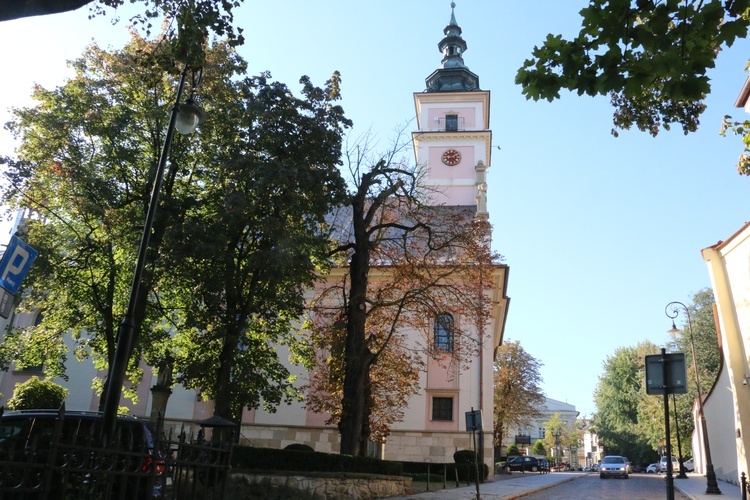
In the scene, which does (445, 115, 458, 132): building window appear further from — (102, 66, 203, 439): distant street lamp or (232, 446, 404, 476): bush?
(102, 66, 203, 439): distant street lamp


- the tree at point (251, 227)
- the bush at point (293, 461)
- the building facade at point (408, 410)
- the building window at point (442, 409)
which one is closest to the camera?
the bush at point (293, 461)

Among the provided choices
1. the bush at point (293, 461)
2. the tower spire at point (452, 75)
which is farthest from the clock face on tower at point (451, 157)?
the bush at point (293, 461)

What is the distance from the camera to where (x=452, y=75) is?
4581cm

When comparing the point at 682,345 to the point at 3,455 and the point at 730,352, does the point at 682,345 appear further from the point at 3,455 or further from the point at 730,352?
the point at 3,455

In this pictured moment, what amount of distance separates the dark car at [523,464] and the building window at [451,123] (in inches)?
1030

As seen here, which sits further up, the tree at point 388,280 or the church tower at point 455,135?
the church tower at point 455,135

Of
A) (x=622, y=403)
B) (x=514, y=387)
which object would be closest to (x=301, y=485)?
(x=514, y=387)

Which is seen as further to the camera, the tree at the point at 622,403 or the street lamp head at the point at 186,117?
the tree at the point at 622,403

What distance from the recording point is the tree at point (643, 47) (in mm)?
6059

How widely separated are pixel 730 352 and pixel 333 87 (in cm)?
1749

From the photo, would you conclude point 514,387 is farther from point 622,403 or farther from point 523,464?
point 622,403

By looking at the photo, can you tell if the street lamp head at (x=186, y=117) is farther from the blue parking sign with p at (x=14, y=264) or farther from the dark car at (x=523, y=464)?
the dark car at (x=523, y=464)

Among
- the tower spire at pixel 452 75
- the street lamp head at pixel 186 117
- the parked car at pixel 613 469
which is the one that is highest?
the tower spire at pixel 452 75

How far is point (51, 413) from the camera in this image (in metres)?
8.83
